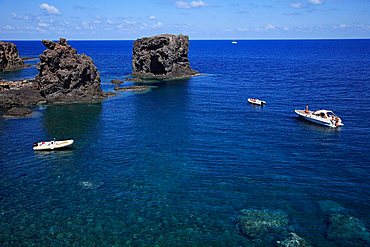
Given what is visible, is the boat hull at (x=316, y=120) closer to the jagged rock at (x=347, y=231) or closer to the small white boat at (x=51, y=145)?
the jagged rock at (x=347, y=231)

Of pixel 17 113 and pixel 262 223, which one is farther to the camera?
pixel 17 113

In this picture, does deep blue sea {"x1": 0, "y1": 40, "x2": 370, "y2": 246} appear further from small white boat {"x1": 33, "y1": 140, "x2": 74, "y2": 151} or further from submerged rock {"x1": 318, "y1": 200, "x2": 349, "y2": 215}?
small white boat {"x1": 33, "y1": 140, "x2": 74, "y2": 151}

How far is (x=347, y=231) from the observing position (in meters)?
40.4

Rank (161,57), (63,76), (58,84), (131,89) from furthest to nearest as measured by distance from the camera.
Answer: (161,57)
(131,89)
(58,84)
(63,76)

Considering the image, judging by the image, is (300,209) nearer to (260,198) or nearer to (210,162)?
(260,198)

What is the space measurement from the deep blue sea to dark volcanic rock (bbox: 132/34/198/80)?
198 ft

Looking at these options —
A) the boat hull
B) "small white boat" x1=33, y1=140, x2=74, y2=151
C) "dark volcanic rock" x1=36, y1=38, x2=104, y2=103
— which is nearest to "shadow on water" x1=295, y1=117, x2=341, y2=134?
the boat hull

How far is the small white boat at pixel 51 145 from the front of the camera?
66.5 metres

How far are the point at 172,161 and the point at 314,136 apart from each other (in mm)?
32824

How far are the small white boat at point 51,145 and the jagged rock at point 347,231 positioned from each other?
47.5 meters

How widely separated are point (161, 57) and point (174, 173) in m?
109

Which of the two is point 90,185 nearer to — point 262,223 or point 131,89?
point 262,223

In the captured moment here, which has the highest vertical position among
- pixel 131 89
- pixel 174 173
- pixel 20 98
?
pixel 131 89

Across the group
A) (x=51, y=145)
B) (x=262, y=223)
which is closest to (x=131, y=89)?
(x=51, y=145)
